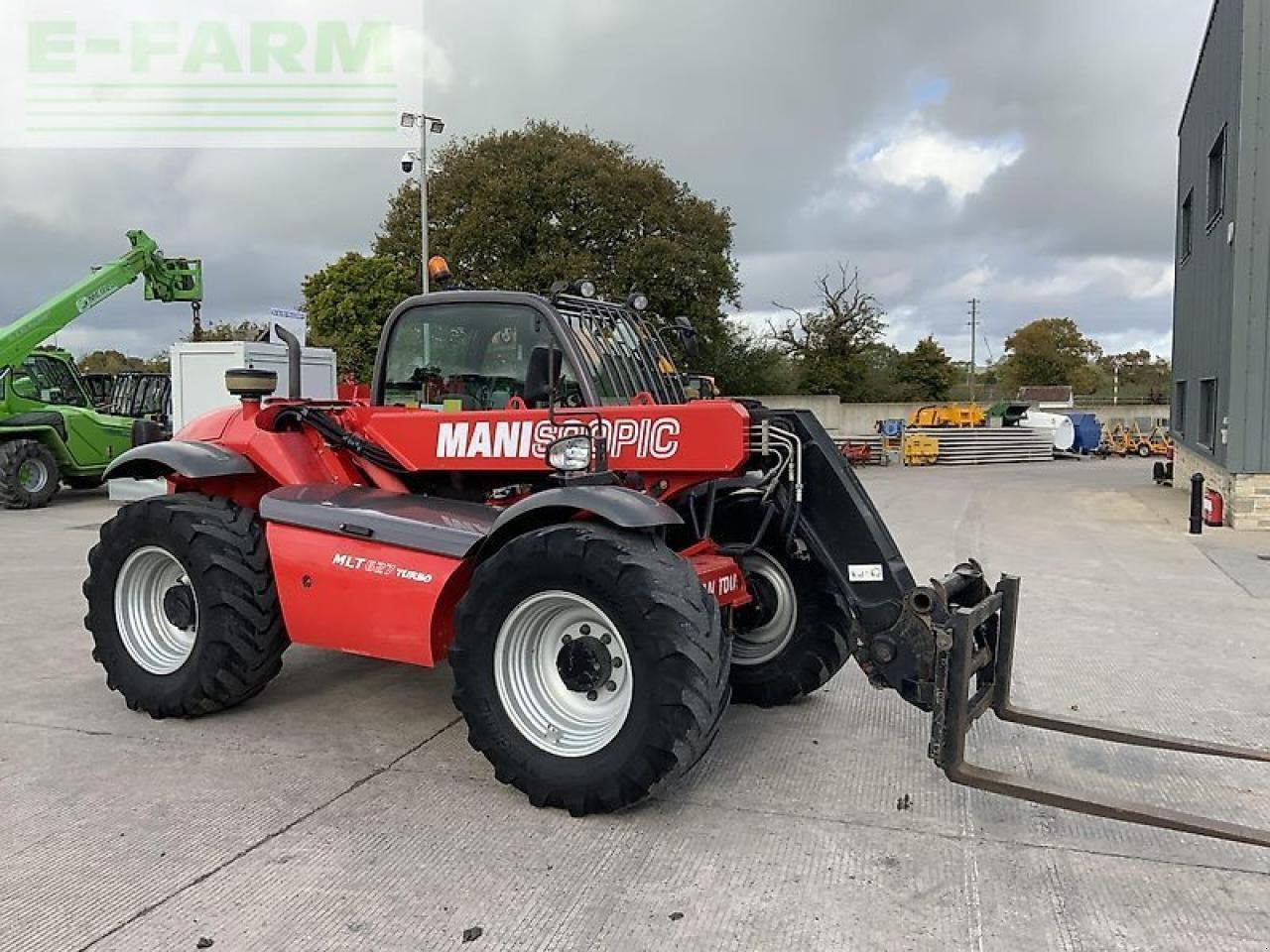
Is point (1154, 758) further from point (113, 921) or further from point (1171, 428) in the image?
point (1171, 428)

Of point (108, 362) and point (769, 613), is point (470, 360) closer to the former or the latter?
point (769, 613)

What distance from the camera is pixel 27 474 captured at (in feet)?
51.4

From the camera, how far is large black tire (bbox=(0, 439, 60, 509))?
1528 centimetres

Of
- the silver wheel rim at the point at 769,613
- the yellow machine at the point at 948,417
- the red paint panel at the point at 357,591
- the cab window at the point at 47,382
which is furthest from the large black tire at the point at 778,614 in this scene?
the yellow machine at the point at 948,417

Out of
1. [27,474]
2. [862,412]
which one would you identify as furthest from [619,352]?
[862,412]

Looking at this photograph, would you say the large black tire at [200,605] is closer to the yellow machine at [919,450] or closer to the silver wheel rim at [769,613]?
the silver wheel rim at [769,613]

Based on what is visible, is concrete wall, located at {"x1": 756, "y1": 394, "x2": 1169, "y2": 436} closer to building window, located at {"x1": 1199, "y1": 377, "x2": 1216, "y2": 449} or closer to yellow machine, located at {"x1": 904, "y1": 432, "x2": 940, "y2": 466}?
yellow machine, located at {"x1": 904, "y1": 432, "x2": 940, "y2": 466}

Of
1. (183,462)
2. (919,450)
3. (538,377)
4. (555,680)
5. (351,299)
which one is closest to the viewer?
(555,680)

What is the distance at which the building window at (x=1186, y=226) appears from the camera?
19.2 metres

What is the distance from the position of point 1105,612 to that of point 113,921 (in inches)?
286

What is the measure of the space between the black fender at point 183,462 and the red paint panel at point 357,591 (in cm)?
50

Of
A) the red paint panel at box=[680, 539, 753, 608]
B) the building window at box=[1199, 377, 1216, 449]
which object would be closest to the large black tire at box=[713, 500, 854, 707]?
the red paint panel at box=[680, 539, 753, 608]

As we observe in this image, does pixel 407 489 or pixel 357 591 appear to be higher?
pixel 407 489

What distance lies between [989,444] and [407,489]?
2611 cm
